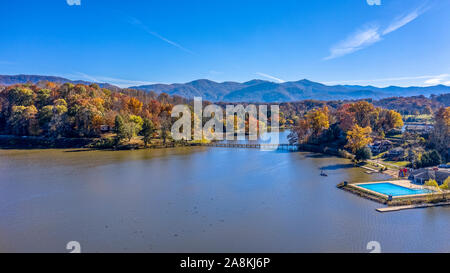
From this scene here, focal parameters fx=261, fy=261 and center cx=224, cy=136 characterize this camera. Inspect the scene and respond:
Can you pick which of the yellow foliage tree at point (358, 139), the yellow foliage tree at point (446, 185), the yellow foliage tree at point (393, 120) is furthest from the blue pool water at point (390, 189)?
the yellow foliage tree at point (393, 120)

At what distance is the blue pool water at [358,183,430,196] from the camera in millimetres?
16891

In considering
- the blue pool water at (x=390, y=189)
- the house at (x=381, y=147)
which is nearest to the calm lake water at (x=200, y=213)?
the blue pool water at (x=390, y=189)

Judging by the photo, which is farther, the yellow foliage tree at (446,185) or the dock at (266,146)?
the dock at (266,146)

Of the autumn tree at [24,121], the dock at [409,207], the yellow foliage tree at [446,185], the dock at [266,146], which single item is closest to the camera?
the dock at [409,207]

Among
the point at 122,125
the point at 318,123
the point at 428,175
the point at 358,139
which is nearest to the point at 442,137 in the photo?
the point at 358,139

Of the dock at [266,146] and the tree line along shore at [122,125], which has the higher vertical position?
the tree line along shore at [122,125]

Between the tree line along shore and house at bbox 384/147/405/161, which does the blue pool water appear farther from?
the tree line along shore

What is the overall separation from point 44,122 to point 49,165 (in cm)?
2114

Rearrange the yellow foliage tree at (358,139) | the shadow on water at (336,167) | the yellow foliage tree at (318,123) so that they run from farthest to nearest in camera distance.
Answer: the yellow foliage tree at (318,123) → the yellow foliage tree at (358,139) → the shadow on water at (336,167)

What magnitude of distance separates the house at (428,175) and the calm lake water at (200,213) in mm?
2781

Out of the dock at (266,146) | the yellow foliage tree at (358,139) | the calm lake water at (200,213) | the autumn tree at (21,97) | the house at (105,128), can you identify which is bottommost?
the calm lake water at (200,213)

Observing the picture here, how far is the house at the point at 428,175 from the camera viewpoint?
17922mm

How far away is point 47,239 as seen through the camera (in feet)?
38.2

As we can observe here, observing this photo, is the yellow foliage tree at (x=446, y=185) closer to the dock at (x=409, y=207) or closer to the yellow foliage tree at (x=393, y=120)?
the dock at (x=409, y=207)
